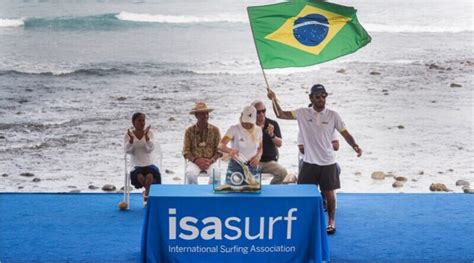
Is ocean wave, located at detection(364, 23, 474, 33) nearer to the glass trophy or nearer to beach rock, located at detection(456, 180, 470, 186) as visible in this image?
beach rock, located at detection(456, 180, 470, 186)

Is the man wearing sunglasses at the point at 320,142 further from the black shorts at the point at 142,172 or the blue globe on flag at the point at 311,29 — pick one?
the black shorts at the point at 142,172

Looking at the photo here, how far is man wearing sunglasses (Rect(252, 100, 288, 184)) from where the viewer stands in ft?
24.2

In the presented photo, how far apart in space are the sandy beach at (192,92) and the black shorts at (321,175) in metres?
2.93

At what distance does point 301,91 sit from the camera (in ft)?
45.5

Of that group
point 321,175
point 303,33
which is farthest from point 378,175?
point 321,175

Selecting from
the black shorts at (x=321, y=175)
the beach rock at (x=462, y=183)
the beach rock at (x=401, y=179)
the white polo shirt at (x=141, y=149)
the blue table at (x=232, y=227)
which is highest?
the white polo shirt at (x=141, y=149)

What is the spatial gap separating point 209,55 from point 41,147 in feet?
15.1

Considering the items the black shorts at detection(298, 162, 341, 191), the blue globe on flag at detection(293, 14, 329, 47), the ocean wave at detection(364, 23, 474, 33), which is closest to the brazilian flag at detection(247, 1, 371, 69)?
the blue globe on flag at detection(293, 14, 329, 47)

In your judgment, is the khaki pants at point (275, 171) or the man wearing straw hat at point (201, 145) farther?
the khaki pants at point (275, 171)

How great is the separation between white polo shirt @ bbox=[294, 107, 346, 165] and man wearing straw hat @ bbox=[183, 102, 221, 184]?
3.34 feet

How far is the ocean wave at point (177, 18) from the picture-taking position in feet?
51.1

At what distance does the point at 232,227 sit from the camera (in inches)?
224

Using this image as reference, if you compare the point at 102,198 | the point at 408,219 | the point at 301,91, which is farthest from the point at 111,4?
the point at 408,219

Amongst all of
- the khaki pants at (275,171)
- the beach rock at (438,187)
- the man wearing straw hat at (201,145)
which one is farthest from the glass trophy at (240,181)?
the beach rock at (438,187)
